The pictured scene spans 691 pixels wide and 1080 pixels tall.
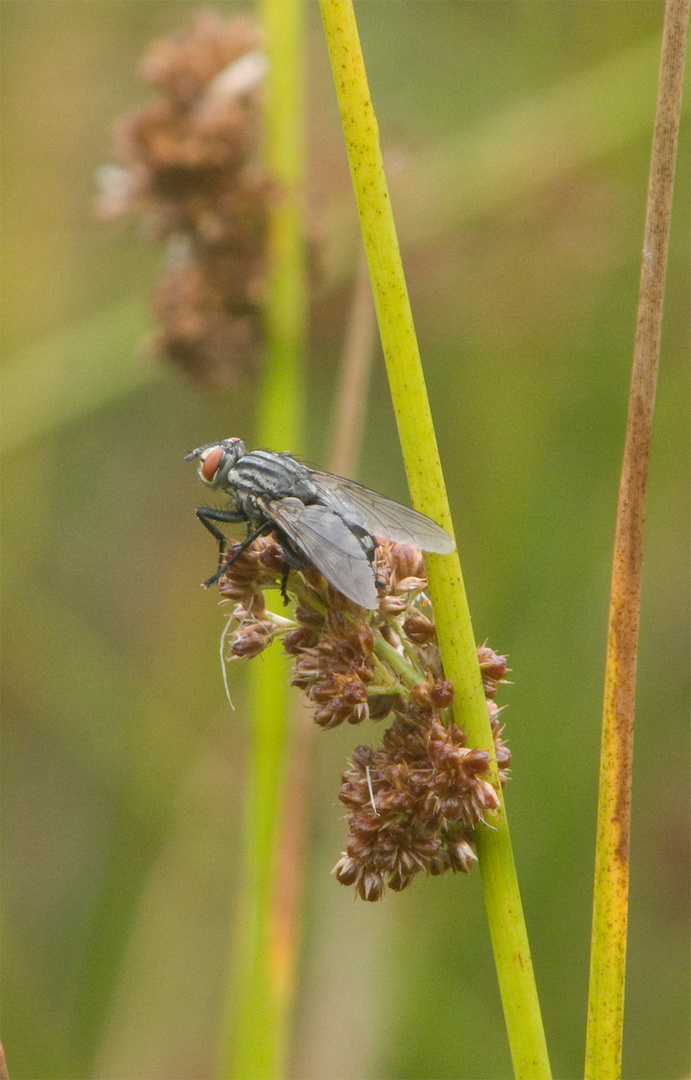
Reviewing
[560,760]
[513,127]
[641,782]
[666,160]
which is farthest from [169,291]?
[641,782]

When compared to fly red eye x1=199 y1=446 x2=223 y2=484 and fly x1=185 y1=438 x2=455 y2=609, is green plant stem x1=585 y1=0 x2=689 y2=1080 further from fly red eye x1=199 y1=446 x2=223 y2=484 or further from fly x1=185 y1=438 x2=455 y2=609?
fly red eye x1=199 y1=446 x2=223 y2=484

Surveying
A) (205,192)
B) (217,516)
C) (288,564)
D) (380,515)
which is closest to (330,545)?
(288,564)

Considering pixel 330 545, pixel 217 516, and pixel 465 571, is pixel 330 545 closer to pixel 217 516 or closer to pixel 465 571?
pixel 217 516

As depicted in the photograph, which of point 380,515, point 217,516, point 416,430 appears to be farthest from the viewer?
point 217,516

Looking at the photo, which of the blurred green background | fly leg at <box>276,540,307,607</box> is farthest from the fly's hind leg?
the blurred green background

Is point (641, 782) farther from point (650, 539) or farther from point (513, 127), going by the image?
point (513, 127)

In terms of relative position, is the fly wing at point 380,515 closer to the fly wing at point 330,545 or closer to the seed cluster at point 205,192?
the fly wing at point 330,545
